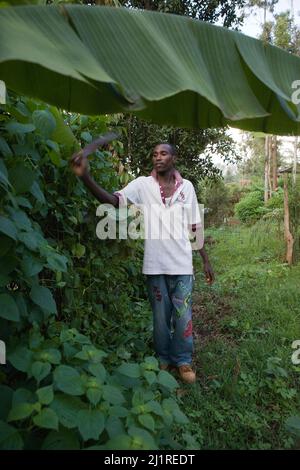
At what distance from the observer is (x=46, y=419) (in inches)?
55.3

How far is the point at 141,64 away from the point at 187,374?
7.67 ft

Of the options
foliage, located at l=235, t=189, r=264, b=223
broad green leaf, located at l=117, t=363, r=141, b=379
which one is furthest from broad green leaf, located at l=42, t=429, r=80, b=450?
foliage, located at l=235, t=189, r=264, b=223

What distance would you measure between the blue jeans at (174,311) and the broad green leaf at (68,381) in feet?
5.38

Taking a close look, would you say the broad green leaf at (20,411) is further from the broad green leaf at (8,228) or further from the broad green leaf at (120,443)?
the broad green leaf at (8,228)

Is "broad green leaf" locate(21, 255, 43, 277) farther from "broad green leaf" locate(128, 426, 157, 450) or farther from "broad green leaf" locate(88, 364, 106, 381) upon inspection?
"broad green leaf" locate(128, 426, 157, 450)

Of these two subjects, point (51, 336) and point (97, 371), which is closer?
point (97, 371)

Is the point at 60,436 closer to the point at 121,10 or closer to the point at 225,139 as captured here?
the point at 121,10

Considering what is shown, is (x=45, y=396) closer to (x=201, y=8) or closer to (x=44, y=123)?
(x=44, y=123)

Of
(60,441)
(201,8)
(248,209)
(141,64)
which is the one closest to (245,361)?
(60,441)

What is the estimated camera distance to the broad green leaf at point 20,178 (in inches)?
67.9

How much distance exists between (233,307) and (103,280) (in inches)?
95.3

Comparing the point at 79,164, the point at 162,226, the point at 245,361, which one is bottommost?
the point at 245,361

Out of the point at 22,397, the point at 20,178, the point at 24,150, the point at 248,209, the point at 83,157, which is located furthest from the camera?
the point at 248,209
